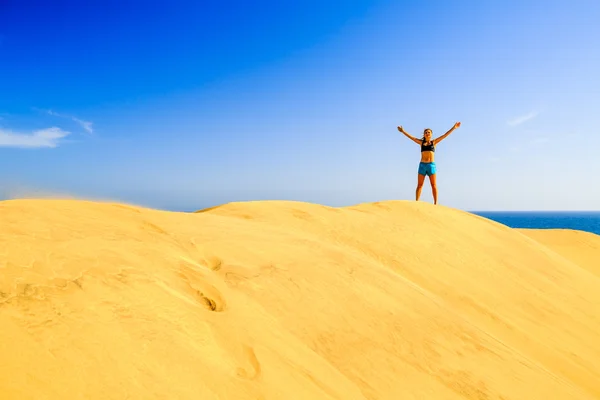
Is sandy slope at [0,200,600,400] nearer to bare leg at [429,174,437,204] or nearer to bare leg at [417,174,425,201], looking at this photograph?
bare leg at [429,174,437,204]

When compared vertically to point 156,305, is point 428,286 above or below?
below

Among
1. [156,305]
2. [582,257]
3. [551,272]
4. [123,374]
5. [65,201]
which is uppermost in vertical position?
[65,201]

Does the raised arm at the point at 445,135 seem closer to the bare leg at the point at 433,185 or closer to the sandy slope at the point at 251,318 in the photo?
the bare leg at the point at 433,185

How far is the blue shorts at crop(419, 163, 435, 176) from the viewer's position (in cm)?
871

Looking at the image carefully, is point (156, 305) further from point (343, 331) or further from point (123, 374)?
point (343, 331)

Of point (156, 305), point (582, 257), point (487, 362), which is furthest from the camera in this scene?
point (582, 257)

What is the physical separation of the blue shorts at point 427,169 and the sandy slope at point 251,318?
12.7ft

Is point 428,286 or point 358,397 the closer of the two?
point 358,397

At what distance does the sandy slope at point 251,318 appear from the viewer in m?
1.84

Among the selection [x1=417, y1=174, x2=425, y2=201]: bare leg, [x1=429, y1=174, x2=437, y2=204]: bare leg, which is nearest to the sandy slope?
[x1=429, y1=174, x2=437, y2=204]: bare leg

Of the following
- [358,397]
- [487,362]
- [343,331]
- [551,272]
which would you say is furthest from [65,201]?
[551,272]

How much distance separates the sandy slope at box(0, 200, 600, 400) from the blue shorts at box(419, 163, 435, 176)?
12.7ft

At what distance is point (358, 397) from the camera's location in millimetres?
2336

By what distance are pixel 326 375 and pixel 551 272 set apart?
5912 millimetres
